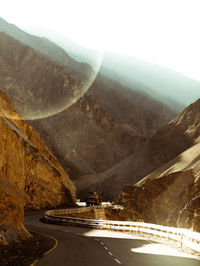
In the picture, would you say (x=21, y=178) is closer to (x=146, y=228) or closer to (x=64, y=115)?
(x=146, y=228)

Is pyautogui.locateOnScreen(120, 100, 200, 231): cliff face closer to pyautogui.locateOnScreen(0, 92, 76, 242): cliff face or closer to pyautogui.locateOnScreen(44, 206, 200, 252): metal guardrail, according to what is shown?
pyautogui.locateOnScreen(0, 92, 76, 242): cliff face

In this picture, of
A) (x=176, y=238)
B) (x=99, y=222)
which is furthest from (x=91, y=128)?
(x=176, y=238)

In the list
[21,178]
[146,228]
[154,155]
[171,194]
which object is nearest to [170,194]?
[171,194]

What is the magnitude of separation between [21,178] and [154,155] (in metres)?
77.0

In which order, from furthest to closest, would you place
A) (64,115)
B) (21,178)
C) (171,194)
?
(64,115) → (171,194) → (21,178)

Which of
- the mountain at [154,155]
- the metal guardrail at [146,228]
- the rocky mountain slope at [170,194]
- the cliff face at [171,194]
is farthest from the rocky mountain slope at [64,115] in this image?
the metal guardrail at [146,228]

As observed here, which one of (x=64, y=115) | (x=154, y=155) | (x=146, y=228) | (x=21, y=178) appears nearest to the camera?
(x=21, y=178)

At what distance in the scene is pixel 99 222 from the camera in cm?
3856

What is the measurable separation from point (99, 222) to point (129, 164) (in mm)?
71418

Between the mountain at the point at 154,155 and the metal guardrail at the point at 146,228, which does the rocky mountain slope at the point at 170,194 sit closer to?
the metal guardrail at the point at 146,228

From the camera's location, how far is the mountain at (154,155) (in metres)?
96.4

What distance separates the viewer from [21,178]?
27.8 m

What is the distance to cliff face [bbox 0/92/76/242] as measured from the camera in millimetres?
20883

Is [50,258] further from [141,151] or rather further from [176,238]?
[141,151]
